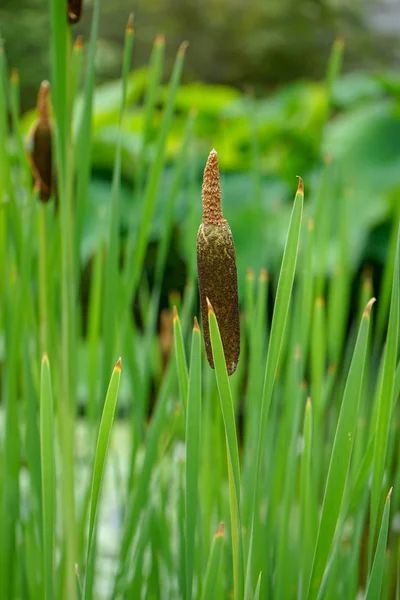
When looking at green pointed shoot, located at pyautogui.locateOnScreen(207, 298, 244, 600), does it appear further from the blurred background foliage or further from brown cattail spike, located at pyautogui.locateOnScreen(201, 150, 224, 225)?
the blurred background foliage

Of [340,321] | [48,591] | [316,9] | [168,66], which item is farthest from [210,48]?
[48,591]

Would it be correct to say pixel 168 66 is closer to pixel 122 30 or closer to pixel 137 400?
pixel 122 30

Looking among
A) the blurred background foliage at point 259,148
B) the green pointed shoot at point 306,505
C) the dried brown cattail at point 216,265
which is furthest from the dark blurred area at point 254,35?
the dried brown cattail at point 216,265

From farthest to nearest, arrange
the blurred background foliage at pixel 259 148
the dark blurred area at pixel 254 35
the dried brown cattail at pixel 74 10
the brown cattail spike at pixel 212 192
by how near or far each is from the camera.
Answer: the dark blurred area at pixel 254 35
the blurred background foliage at pixel 259 148
the dried brown cattail at pixel 74 10
the brown cattail spike at pixel 212 192

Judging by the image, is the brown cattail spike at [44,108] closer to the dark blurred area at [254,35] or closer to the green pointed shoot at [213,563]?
the green pointed shoot at [213,563]

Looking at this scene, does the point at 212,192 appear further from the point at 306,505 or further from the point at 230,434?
the point at 306,505

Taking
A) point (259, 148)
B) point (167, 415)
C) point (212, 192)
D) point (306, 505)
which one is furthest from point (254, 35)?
point (212, 192)

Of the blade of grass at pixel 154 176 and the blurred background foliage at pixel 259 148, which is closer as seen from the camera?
the blade of grass at pixel 154 176
